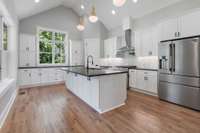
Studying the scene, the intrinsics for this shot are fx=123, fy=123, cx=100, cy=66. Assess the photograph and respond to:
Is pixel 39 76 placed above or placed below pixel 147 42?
below

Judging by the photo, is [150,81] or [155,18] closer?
[150,81]

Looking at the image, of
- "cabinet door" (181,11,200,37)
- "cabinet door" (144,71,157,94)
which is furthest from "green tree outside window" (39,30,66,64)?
"cabinet door" (181,11,200,37)

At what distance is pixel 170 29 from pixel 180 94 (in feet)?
6.19

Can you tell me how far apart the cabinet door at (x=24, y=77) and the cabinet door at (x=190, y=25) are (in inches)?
241

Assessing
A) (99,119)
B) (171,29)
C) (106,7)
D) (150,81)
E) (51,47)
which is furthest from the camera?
(51,47)

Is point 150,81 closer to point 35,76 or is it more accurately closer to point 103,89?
point 103,89

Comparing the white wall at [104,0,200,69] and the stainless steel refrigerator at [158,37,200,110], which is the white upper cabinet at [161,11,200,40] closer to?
the stainless steel refrigerator at [158,37,200,110]

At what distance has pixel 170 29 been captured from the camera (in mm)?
3662

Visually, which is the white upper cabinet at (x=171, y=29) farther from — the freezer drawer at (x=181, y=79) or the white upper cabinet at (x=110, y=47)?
the white upper cabinet at (x=110, y=47)

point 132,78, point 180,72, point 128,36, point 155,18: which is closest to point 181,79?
point 180,72

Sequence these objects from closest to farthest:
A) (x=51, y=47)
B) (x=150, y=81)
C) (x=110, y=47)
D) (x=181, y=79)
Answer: (x=181, y=79)
(x=150, y=81)
(x=110, y=47)
(x=51, y=47)

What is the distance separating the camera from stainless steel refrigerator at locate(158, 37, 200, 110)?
3045 millimetres

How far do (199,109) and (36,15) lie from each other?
291 inches

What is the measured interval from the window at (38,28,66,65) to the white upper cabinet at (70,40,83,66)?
0.53 meters
